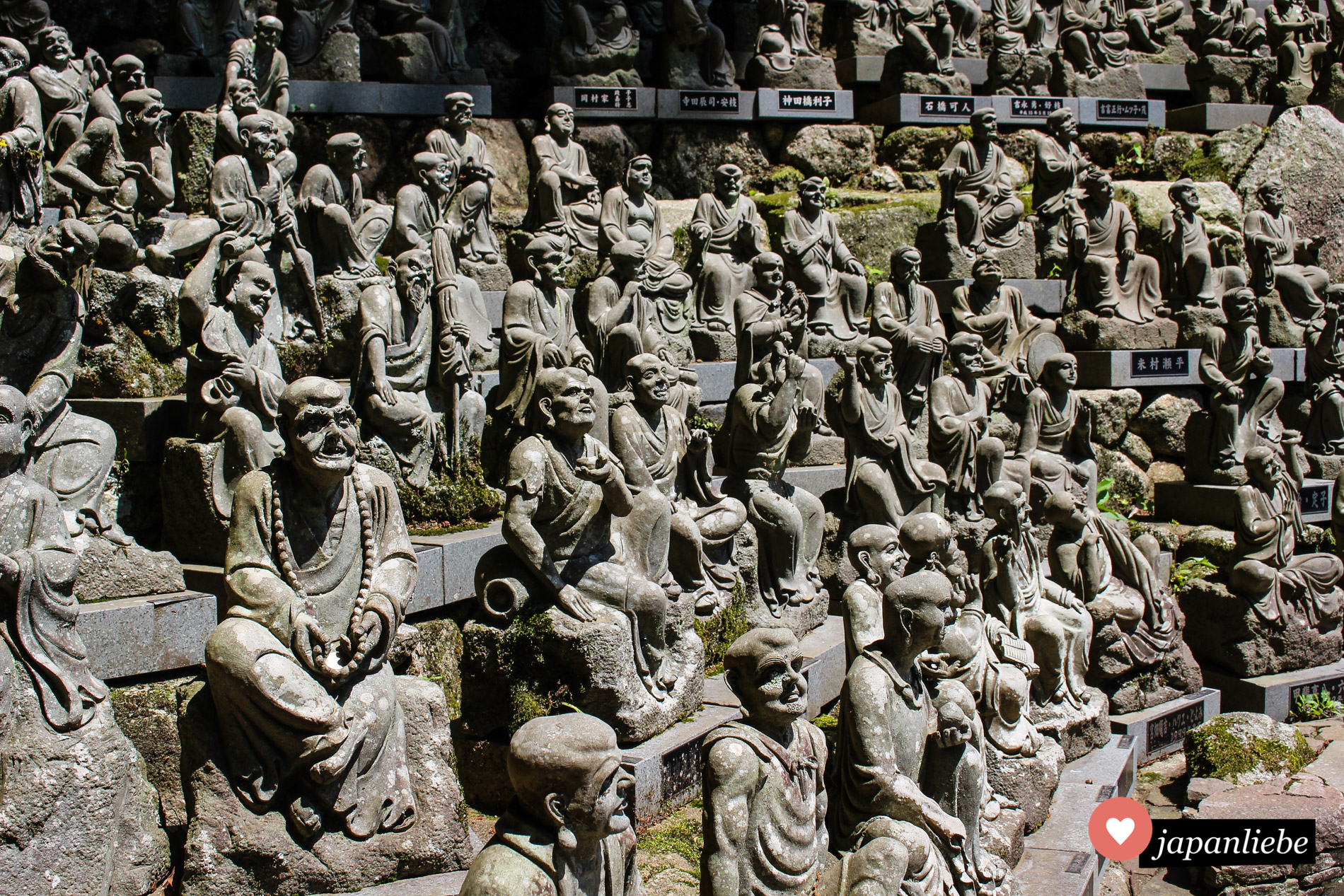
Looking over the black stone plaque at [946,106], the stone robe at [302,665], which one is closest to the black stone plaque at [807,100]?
the black stone plaque at [946,106]

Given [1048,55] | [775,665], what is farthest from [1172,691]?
[1048,55]

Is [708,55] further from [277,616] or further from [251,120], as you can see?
[277,616]

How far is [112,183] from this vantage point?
26.8 ft

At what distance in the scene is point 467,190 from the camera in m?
9.45

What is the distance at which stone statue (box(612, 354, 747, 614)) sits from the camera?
21.7ft

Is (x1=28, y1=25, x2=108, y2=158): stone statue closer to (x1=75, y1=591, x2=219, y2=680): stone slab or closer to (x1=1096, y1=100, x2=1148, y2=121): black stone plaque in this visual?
(x1=75, y1=591, x2=219, y2=680): stone slab

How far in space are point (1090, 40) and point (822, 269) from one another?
7033mm

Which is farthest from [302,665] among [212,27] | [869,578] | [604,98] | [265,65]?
[604,98]

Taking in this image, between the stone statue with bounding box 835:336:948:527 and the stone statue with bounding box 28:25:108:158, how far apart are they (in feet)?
18.4

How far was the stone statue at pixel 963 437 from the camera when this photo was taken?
8.77m

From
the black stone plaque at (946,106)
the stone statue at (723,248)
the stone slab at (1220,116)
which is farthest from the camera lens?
the stone slab at (1220,116)

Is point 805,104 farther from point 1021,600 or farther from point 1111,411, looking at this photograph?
point 1021,600

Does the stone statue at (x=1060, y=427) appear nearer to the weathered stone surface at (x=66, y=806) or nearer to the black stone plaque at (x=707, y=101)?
Result: the black stone plaque at (x=707, y=101)

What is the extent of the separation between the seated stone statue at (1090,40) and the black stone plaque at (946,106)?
81.0 inches
